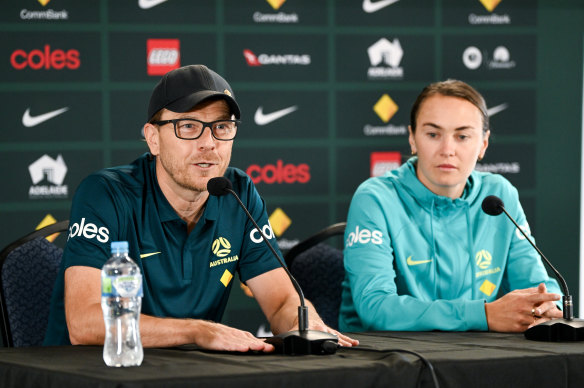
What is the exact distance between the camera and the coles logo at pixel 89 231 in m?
2.11

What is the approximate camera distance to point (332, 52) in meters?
4.19

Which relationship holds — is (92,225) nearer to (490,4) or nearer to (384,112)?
(384,112)

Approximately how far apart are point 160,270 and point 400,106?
229cm

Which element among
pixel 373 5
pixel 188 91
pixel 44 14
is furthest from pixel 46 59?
A: pixel 188 91

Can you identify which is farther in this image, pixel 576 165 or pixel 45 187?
pixel 576 165

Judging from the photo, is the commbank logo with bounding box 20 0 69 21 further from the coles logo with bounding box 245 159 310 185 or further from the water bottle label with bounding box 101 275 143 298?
the water bottle label with bounding box 101 275 143 298

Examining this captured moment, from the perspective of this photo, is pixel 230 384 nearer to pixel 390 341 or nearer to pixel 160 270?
pixel 390 341

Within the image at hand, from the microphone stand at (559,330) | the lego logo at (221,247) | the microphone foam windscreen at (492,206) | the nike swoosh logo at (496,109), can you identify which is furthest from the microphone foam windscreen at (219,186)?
the nike swoosh logo at (496,109)

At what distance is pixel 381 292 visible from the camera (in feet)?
7.70

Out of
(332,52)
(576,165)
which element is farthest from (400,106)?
(576,165)

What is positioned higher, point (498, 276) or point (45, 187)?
point (45, 187)

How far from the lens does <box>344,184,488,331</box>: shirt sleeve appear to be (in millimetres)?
2207

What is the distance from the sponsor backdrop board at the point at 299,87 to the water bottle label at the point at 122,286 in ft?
7.87

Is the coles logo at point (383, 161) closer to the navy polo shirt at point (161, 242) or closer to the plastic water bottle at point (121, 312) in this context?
the navy polo shirt at point (161, 242)
